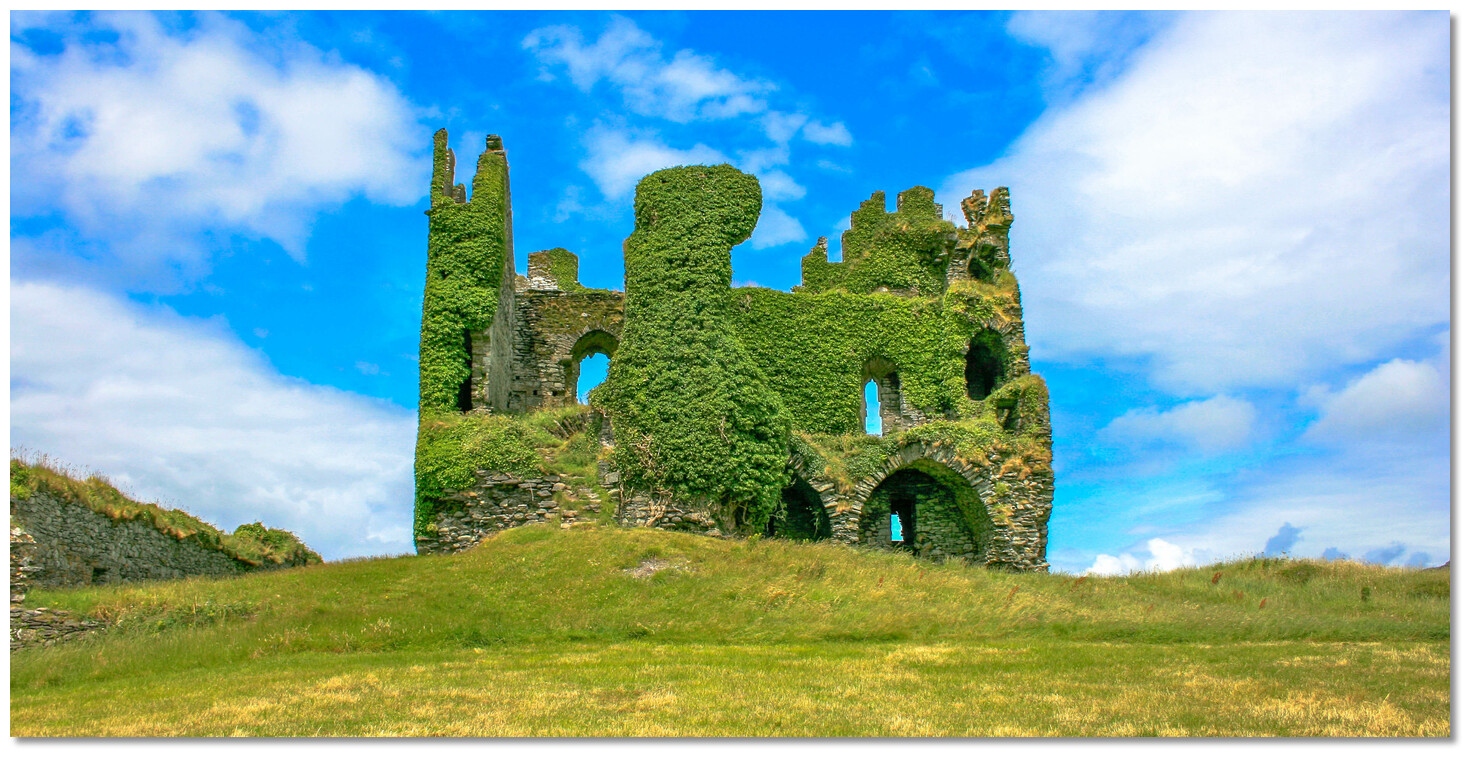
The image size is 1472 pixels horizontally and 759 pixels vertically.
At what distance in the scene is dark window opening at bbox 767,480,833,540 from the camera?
24.0m

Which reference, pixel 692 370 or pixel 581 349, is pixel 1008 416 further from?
pixel 581 349

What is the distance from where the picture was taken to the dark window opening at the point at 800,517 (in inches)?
945

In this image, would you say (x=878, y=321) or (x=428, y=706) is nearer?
(x=428, y=706)

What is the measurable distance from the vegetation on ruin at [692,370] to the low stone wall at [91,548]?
395 inches

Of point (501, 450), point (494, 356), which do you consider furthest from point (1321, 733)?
point (494, 356)

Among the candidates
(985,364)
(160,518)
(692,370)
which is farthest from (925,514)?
(160,518)

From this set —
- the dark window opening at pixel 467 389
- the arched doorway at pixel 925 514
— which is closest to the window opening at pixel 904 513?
the arched doorway at pixel 925 514

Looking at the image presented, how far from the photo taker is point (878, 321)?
27.8 meters

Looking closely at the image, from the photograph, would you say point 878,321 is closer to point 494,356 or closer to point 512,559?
point 494,356

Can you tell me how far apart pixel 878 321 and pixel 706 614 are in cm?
1492

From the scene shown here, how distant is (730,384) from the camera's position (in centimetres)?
2220

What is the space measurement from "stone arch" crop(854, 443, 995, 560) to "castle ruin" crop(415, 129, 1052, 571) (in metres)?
0.06

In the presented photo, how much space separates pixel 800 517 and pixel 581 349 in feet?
32.3

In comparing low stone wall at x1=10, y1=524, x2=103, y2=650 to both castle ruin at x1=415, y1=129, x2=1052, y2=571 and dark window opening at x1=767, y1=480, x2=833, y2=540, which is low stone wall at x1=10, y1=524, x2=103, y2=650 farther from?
dark window opening at x1=767, y1=480, x2=833, y2=540
